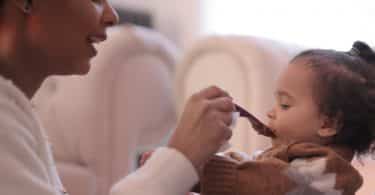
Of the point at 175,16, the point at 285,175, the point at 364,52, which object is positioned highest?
the point at 364,52

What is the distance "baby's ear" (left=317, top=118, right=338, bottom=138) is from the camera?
0.99 meters

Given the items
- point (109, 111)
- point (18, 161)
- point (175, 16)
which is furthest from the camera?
point (175, 16)

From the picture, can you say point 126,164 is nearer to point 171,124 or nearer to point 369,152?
point 171,124

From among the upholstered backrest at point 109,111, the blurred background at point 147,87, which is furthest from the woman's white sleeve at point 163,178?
the upholstered backrest at point 109,111

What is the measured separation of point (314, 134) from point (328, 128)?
0.02m

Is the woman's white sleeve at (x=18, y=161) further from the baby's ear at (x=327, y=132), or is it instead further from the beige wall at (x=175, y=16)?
the beige wall at (x=175, y=16)

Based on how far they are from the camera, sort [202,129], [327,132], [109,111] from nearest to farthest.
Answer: [202,129], [327,132], [109,111]

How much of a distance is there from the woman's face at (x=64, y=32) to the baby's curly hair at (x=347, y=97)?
1.21ft

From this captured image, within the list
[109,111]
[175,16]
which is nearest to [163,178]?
[109,111]

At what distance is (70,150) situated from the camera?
6.06ft

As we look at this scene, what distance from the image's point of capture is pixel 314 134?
3.28 feet

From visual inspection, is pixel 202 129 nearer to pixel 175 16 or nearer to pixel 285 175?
pixel 285 175

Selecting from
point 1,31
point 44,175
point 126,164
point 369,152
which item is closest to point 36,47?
point 1,31

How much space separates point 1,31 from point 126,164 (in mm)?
1130
